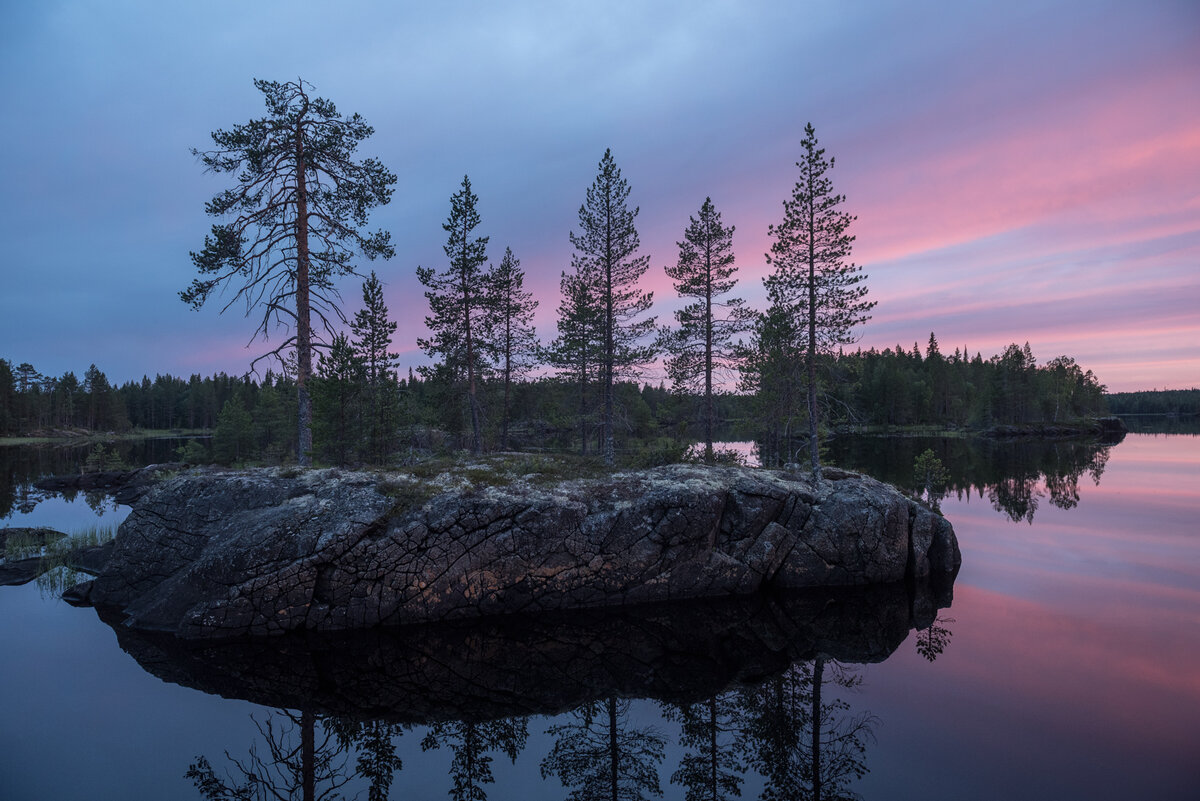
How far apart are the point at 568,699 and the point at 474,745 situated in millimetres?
2018

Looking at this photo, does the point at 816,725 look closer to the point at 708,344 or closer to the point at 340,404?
the point at 708,344

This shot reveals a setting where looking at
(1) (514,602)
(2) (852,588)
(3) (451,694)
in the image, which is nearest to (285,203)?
(1) (514,602)

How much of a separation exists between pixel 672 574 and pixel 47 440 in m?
130

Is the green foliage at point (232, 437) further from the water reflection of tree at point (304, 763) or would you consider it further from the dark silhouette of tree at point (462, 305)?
the water reflection of tree at point (304, 763)

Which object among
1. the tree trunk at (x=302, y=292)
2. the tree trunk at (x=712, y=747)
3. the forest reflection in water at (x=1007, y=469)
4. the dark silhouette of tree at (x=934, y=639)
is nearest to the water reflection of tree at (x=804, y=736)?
the tree trunk at (x=712, y=747)

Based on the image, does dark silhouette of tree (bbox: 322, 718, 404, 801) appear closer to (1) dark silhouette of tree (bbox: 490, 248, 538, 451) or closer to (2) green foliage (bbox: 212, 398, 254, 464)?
(1) dark silhouette of tree (bbox: 490, 248, 538, 451)

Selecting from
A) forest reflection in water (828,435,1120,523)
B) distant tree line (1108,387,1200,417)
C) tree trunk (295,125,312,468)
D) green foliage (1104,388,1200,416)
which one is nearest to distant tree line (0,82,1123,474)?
tree trunk (295,125,312,468)

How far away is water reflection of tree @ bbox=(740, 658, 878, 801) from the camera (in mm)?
7680

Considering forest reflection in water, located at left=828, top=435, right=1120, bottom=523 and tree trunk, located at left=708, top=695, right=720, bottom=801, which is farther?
forest reflection in water, located at left=828, top=435, right=1120, bottom=523

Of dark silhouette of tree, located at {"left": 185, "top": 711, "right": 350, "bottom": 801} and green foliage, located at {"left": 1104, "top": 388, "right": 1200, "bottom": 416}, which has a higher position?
green foliage, located at {"left": 1104, "top": 388, "right": 1200, "bottom": 416}

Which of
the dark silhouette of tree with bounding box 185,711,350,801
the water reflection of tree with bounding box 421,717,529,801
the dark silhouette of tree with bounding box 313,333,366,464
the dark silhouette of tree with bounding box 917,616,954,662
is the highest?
the dark silhouette of tree with bounding box 313,333,366,464

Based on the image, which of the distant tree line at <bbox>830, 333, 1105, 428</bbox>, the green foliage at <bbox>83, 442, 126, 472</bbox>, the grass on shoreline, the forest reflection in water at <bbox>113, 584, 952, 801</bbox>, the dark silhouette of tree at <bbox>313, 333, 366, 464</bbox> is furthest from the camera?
the distant tree line at <bbox>830, 333, 1105, 428</bbox>

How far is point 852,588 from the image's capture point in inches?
633

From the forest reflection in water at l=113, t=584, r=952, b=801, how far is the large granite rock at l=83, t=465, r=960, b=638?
71 cm
